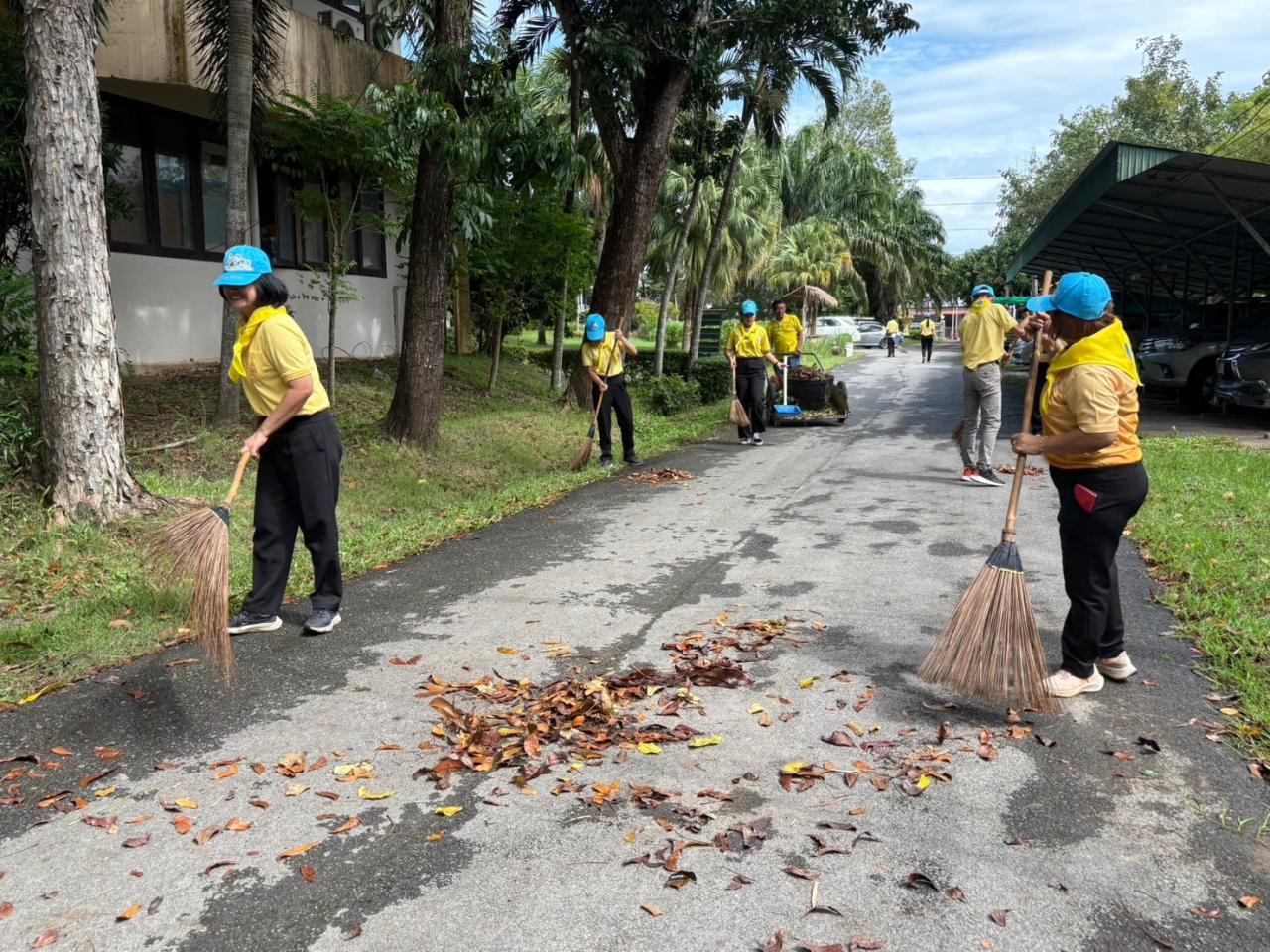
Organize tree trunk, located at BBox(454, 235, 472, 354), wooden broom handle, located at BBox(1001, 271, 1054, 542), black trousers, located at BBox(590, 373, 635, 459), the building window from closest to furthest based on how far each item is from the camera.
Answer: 1. wooden broom handle, located at BBox(1001, 271, 1054, 542)
2. black trousers, located at BBox(590, 373, 635, 459)
3. the building window
4. tree trunk, located at BBox(454, 235, 472, 354)

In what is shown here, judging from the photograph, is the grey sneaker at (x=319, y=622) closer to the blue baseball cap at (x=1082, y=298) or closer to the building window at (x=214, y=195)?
the blue baseball cap at (x=1082, y=298)

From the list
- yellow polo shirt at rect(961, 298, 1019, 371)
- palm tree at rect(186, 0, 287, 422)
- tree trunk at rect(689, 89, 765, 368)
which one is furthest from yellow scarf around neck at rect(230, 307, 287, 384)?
tree trunk at rect(689, 89, 765, 368)

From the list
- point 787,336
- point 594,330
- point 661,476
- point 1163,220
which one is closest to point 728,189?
point 787,336

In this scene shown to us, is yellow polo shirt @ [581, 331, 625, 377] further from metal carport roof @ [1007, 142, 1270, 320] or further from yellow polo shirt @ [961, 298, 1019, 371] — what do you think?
metal carport roof @ [1007, 142, 1270, 320]

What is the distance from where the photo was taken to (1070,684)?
438 centimetres

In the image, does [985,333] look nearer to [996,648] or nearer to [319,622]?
[996,648]

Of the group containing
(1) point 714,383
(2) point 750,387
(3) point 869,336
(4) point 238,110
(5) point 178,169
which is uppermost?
(4) point 238,110

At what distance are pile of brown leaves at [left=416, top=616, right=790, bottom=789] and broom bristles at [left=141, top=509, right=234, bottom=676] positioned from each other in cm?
102

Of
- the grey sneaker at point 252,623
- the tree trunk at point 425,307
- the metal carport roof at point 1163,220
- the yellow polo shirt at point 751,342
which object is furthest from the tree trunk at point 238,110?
the metal carport roof at point 1163,220

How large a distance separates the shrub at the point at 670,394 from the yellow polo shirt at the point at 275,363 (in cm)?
1257

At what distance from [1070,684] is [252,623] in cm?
418

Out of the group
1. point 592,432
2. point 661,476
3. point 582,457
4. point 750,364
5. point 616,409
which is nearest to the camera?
point 661,476

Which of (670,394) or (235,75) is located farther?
(670,394)

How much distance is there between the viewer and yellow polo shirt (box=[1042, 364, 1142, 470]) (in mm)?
4051
